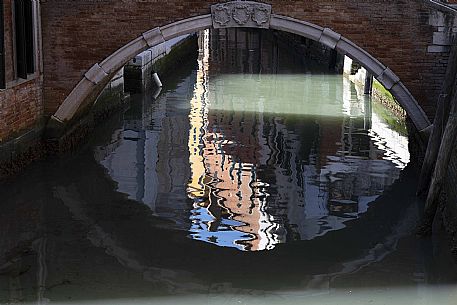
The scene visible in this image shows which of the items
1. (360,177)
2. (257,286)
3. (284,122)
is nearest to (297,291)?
A: (257,286)

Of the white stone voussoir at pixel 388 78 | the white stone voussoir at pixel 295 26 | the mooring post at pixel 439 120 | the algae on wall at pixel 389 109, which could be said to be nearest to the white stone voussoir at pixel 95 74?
the white stone voussoir at pixel 295 26

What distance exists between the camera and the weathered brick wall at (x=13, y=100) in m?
Answer: 8.12

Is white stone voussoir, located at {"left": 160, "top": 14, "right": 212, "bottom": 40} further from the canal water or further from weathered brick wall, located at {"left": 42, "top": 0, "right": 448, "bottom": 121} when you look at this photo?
the canal water

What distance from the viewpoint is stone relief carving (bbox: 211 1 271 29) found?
8.73 m

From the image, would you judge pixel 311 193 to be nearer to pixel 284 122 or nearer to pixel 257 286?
pixel 257 286

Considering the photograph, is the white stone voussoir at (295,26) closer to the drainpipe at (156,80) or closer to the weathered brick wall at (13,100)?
the weathered brick wall at (13,100)

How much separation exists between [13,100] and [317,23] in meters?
3.16

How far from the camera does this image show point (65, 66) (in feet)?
30.2

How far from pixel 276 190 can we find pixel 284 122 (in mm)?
3827

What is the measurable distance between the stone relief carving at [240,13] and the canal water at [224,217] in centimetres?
159

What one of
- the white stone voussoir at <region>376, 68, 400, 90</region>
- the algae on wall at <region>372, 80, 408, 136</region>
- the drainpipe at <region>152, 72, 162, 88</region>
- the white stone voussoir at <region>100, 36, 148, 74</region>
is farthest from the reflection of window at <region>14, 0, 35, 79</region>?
the drainpipe at <region>152, 72, 162, 88</region>

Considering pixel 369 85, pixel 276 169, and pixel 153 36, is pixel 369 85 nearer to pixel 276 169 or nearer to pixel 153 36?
pixel 276 169

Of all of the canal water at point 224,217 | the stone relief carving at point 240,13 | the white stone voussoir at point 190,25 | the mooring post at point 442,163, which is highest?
the stone relief carving at point 240,13

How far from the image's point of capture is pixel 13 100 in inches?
328
